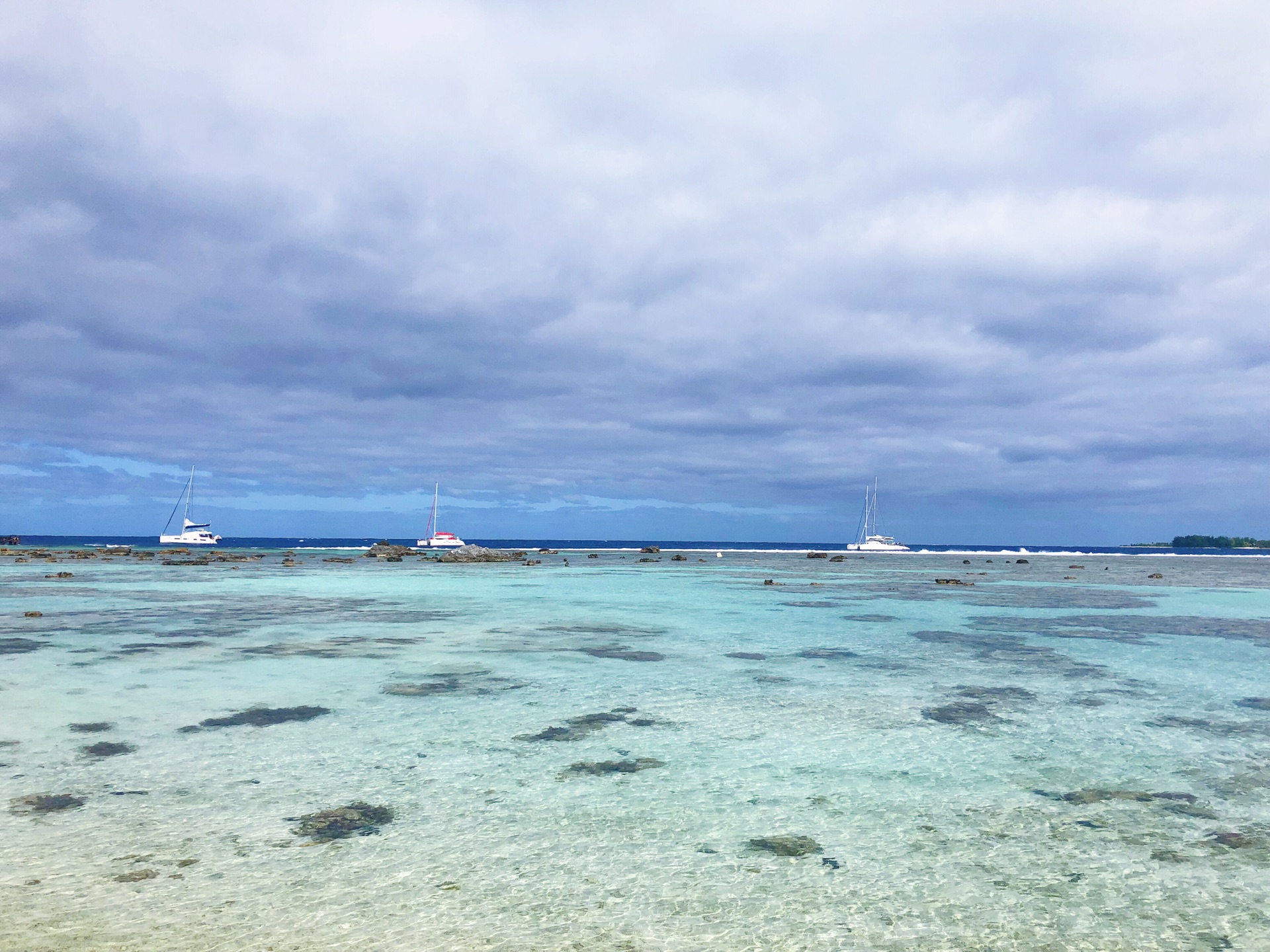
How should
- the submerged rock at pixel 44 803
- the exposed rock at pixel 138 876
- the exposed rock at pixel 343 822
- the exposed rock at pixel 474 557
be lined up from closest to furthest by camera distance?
the exposed rock at pixel 138 876
the exposed rock at pixel 343 822
the submerged rock at pixel 44 803
the exposed rock at pixel 474 557

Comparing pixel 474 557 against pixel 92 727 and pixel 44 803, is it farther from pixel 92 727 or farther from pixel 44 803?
pixel 44 803

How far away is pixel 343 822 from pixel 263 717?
5554mm

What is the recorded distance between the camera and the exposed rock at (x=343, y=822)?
790 cm

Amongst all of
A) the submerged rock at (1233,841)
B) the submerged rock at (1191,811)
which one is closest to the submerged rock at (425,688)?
the submerged rock at (1191,811)

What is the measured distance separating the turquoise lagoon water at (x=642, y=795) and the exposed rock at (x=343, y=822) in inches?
5.4

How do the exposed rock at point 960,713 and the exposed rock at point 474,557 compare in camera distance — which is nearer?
the exposed rock at point 960,713

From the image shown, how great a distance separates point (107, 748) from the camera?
10.9 m

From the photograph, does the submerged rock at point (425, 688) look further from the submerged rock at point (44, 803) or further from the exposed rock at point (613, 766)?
the submerged rock at point (44, 803)

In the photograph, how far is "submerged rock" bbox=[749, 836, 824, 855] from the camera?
7.71 meters

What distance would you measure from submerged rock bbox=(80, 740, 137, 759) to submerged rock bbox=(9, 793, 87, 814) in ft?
5.76

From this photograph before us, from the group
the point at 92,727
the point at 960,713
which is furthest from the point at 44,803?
the point at 960,713

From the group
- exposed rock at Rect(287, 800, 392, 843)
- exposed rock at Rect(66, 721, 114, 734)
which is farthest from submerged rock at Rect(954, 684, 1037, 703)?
exposed rock at Rect(66, 721, 114, 734)

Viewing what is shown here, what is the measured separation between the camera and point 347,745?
36.8ft

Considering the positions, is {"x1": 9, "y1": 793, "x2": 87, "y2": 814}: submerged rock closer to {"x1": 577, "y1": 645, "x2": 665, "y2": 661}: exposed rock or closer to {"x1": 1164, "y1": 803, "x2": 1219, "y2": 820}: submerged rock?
{"x1": 1164, "y1": 803, "x2": 1219, "y2": 820}: submerged rock
